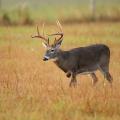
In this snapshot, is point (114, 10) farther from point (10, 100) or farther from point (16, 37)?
point (10, 100)

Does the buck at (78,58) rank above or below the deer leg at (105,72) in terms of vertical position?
above

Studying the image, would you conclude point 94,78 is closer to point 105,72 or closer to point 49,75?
point 105,72

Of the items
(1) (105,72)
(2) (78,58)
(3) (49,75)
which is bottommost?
(3) (49,75)

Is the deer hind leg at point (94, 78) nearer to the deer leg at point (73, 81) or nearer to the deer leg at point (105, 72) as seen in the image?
the deer leg at point (105, 72)

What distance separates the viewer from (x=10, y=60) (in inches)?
675

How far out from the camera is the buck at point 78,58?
A: 45.6 ft

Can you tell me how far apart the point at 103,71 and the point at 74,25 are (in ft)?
38.0

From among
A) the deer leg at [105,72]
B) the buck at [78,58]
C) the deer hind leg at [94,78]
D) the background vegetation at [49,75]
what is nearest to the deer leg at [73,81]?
the buck at [78,58]

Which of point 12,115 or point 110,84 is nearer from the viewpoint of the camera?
point 12,115

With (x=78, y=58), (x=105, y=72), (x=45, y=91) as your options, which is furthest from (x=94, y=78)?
(x=45, y=91)

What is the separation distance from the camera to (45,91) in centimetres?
1230

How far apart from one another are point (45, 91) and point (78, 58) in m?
2.07

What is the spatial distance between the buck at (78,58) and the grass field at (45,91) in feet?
0.81

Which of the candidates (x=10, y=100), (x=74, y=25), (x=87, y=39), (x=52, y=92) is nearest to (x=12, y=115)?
(x=10, y=100)
